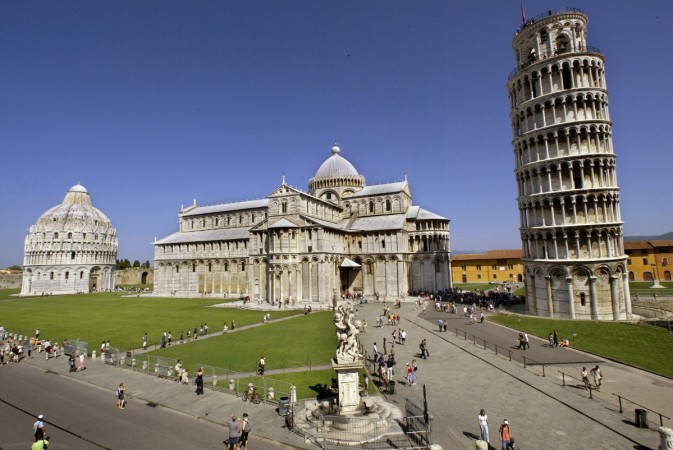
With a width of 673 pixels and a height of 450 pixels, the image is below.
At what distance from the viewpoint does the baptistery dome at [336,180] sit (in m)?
67.9


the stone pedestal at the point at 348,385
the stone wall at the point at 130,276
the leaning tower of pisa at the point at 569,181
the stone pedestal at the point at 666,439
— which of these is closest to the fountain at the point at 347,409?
the stone pedestal at the point at 348,385

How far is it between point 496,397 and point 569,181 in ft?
99.4

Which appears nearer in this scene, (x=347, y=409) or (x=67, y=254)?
(x=347, y=409)

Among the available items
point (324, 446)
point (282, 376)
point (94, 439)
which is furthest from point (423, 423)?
point (94, 439)

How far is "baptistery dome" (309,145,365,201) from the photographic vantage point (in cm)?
6794

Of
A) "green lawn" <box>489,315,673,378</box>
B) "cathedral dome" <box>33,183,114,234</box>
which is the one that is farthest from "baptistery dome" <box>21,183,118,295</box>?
"green lawn" <box>489,315,673,378</box>

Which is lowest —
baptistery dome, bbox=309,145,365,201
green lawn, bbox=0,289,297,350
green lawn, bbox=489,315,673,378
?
green lawn, bbox=489,315,673,378

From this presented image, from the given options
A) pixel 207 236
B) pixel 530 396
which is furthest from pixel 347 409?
pixel 207 236

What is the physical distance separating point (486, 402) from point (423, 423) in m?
5.03

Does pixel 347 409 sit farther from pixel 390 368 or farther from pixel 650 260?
pixel 650 260

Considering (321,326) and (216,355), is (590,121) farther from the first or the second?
(216,355)

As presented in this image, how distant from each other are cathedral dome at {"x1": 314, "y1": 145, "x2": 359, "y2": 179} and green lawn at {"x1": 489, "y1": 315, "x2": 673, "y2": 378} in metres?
41.0

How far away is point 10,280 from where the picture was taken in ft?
340

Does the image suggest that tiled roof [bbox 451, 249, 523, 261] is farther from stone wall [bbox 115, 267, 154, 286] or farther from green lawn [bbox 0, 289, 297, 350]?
stone wall [bbox 115, 267, 154, 286]
